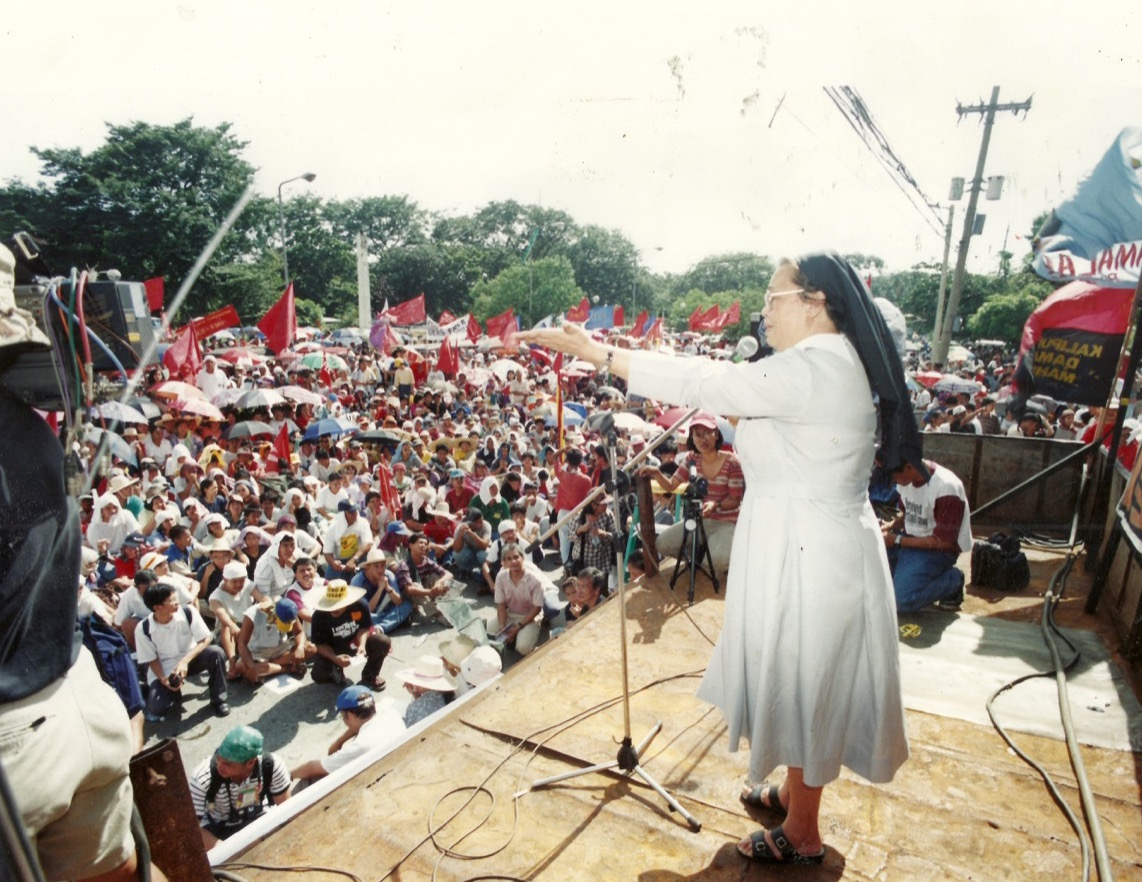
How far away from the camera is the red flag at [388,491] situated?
9906 mm

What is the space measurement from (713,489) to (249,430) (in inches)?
352

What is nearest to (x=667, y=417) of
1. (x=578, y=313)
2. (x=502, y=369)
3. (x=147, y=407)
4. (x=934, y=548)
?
(x=934, y=548)

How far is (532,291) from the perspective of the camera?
142 ft

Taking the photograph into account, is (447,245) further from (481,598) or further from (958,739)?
(958,739)

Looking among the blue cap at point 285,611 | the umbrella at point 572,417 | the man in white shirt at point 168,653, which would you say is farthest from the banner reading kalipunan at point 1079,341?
the umbrella at point 572,417

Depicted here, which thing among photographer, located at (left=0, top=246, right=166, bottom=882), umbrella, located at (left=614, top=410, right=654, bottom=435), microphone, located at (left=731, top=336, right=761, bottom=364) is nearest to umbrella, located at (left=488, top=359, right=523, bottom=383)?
umbrella, located at (left=614, top=410, right=654, bottom=435)

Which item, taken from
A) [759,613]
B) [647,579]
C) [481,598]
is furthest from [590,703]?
[481,598]

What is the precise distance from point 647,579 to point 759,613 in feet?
10.9

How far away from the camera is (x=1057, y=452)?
7.64 meters

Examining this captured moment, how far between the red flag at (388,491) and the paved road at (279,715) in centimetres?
289

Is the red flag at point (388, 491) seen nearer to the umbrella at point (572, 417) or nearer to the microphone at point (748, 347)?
the umbrella at point (572, 417)

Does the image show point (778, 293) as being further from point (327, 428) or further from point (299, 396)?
point (299, 396)

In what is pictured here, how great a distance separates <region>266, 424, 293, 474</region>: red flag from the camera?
423 inches

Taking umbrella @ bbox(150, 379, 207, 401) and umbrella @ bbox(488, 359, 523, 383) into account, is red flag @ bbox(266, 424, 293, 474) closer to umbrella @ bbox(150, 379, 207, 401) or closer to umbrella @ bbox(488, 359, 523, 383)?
umbrella @ bbox(150, 379, 207, 401)
